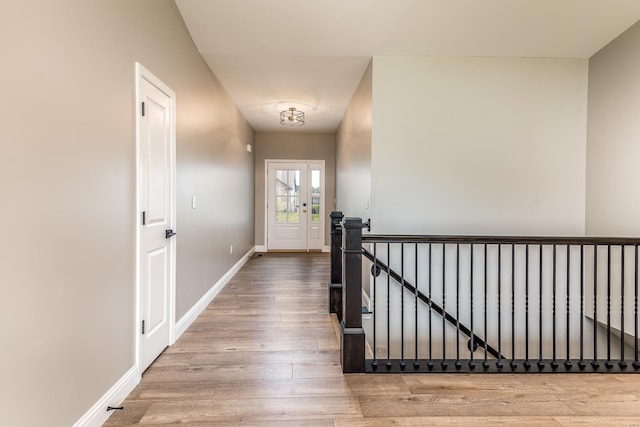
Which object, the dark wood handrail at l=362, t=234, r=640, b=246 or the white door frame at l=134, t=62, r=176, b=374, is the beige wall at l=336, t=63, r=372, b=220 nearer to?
the dark wood handrail at l=362, t=234, r=640, b=246

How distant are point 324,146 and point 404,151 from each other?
13.7 feet

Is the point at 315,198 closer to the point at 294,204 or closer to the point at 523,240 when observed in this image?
the point at 294,204

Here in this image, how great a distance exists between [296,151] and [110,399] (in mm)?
6028

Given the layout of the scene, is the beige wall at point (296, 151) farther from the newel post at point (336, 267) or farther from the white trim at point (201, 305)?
the newel post at point (336, 267)

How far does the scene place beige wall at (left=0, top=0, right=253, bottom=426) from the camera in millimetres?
1221

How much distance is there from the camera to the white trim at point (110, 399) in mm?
1644

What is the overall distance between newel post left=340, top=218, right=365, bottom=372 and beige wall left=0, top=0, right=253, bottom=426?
136 cm

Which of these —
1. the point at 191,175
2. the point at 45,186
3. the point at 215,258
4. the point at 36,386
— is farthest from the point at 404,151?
the point at 36,386

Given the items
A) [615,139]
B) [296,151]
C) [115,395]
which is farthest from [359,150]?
[296,151]

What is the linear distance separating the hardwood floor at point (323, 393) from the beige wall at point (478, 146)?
146 centimetres

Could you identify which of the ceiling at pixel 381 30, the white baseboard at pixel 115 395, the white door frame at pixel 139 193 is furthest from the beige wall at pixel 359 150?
the white baseboard at pixel 115 395

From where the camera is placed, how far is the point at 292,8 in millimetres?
2645

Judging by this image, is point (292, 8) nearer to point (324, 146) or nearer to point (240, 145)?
point (240, 145)

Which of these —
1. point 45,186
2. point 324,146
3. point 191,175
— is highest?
point 324,146
